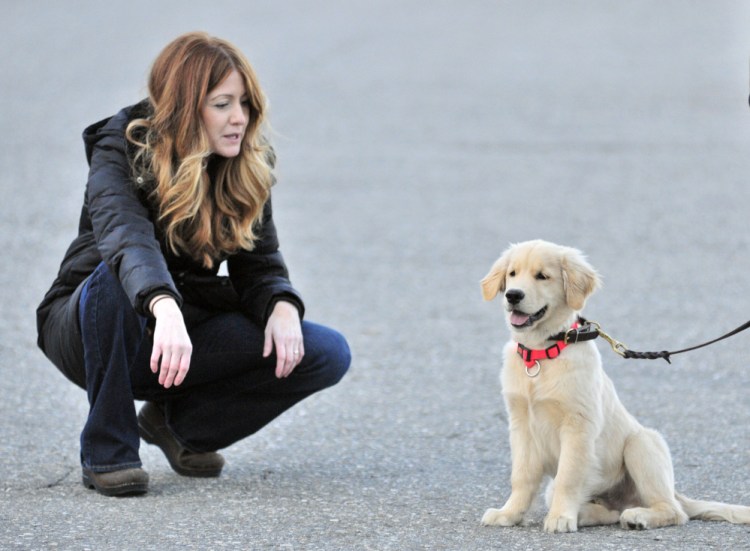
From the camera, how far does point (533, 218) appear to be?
417 inches

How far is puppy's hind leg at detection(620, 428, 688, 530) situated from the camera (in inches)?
148

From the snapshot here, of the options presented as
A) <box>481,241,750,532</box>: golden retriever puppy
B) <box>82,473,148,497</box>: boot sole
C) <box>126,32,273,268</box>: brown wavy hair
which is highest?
<box>126,32,273,268</box>: brown wavy hair

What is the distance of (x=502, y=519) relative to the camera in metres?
3.82

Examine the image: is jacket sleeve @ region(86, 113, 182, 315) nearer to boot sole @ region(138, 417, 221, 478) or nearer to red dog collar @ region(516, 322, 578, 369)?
boot sole @ region(138, 417, 221, 478)

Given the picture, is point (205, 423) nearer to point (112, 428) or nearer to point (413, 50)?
point (112, 428)

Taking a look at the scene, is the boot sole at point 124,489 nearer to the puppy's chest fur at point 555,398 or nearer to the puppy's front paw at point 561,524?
the puppy's chest fur at point 555,398

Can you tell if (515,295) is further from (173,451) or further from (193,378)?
(173,451)

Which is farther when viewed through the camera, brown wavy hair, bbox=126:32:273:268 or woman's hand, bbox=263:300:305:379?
woman's hand, bbox=263:300:305:379

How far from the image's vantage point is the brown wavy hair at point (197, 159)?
4.18 m

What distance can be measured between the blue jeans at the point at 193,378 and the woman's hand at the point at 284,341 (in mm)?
74

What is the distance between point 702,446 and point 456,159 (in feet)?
27.6

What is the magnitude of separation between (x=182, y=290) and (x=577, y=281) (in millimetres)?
1522

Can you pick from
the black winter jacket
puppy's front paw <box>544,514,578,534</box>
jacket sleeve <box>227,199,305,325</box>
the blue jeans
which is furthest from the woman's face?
puppy's front paw <box>544,514,578,534</box>

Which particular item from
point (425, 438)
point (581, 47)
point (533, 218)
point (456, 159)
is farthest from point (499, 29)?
point (425, 438)
